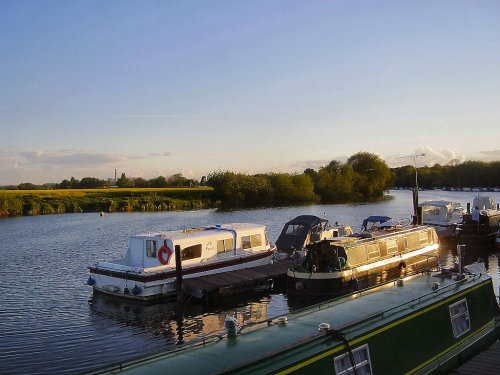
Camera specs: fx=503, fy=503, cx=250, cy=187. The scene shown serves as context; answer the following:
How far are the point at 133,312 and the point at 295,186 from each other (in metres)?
103

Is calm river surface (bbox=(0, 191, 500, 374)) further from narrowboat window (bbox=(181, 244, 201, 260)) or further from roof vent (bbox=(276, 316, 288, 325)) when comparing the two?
narrowboat window (bbox=(181, 244, 201, 260))

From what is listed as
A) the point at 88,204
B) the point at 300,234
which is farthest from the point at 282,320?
the point at 88,204

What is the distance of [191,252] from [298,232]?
38.4ft

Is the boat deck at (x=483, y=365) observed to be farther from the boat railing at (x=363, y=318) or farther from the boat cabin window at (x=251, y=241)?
the boat cabin window at (x=251, y=241)

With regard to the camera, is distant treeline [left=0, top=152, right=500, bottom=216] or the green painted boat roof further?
distant treeline [left=0, top=152, right=500, bottom=216]

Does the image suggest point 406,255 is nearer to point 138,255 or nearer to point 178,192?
point 138,255

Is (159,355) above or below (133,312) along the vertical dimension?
above

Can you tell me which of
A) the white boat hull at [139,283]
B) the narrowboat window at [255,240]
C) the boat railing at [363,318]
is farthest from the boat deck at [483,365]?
the narrowboat window at [255,240]

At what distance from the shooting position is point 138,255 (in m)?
30.3

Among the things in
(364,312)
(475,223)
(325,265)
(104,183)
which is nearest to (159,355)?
(364,312)

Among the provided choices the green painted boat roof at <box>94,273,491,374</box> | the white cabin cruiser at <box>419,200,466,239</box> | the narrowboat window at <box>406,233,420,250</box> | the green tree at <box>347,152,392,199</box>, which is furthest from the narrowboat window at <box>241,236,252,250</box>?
the green tree at <box>347,152,392,199</box>

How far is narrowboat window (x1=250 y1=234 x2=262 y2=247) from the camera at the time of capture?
33.8 m

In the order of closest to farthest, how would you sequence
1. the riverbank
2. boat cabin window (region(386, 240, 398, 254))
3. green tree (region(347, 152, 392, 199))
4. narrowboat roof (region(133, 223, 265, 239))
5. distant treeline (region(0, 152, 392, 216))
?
narrowboat roof (region(133, 223, 265, 239)) → boat cabin window (region(386, 240, 398, 254)) → the riverbank → distant treeline (region(0, 152, 392, 216)) → green tree (region(347, 152, 392, 199))

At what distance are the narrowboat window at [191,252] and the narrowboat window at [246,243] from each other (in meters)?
3.77
